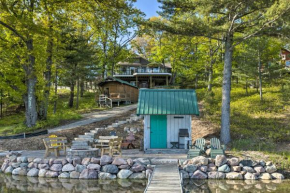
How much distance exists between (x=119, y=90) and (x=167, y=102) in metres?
18.3

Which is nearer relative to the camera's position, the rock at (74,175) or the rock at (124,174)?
the rock at (124,174)

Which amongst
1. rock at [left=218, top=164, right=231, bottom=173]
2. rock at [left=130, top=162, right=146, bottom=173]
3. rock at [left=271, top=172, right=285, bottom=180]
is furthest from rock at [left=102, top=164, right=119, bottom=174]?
rock at [left=271, top=172, right=285, bottom=180]

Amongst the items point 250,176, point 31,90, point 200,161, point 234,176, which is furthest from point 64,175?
point 31,90

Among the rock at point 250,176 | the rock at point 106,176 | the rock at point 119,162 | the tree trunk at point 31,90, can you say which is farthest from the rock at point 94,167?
the tree trunk at point 31,90

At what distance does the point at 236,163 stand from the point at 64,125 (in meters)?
11.9

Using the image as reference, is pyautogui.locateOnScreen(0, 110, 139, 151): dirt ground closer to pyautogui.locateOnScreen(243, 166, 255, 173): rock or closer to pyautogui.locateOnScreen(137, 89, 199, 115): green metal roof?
pyautogui.locateOnScreen(137, 89, 199, 115): green metal roof

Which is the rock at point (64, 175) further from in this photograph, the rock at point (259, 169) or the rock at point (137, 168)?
the rock at point (259, 169)

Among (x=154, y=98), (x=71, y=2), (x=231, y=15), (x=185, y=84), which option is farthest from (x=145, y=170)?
(x=185, y=84)

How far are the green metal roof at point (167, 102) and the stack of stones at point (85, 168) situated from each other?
2.81 m

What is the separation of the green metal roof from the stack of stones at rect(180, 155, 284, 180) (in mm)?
2668

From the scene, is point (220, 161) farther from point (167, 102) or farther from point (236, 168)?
point (167, 102)

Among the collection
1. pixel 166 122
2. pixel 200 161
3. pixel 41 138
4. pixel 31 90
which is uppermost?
pixel 31 90

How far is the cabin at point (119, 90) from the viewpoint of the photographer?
28812 millimetres

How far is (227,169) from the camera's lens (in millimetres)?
8969
